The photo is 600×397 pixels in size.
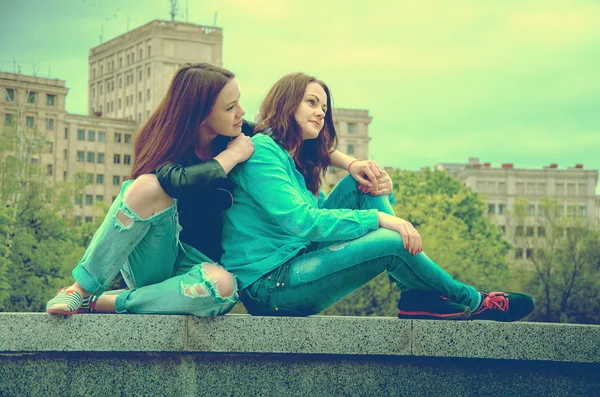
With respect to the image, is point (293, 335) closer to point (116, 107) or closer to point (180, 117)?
point (180, 117)

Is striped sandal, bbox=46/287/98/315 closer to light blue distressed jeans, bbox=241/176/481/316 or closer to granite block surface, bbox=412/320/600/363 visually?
light blue distressed jeans, bbox=241/176/481/316

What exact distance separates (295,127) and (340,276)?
0.98 metres

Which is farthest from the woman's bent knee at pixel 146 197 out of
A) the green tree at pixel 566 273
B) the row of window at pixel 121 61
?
the row of window at pixel 121 61

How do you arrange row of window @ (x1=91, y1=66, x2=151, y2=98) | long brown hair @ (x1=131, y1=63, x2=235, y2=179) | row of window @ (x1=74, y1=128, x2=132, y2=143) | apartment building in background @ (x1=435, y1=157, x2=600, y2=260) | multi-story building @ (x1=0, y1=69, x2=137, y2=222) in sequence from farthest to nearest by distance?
1. row of window @ (x1=91, y1=66, x2=151, y2=98)
2. apartment building in background @ (x1=435, y1=157, x2=600, y2=260)
3. row of window @ (x1=74, y1=128, x2=132, y2=143)
4. multi-story building @ (x1=0, y1=69, x2=137, y2=222)
5. long brown hair @ (x1=131, y1=63, x2=235, y2=179)

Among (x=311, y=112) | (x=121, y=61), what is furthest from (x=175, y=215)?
(x=121, y=61)

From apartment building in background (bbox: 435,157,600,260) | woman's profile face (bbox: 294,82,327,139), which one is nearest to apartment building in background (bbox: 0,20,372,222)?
apartment building in background (bbox: 435,157,600,260)

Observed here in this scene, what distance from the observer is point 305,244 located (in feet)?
17.5

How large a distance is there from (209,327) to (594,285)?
52327mm

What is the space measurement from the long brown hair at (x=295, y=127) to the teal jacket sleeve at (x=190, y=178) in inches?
24.0

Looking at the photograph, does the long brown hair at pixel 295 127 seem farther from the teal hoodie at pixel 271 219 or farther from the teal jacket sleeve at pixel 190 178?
the teal jacket sleeve at pixel 190 178

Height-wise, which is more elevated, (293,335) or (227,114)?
(227,114)

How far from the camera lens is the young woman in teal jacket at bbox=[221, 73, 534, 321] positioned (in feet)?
16.6

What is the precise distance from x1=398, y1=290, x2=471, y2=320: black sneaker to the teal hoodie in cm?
52

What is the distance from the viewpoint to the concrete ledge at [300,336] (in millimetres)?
4809
